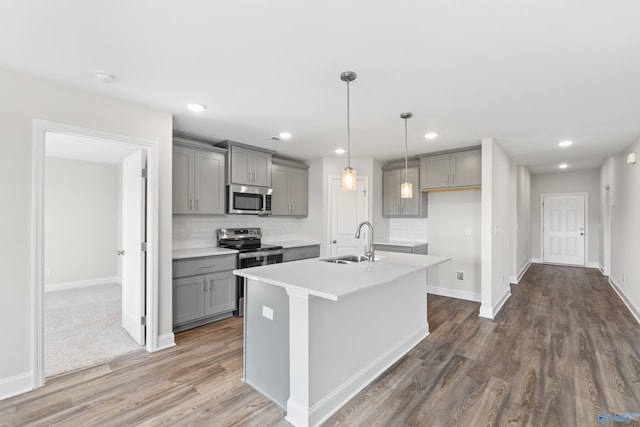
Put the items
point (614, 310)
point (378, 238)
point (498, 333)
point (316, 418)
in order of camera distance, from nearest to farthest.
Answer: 1. point (316, 418)
2. point (498, 333)
3. point (614, 310)
4. point (378, 238)

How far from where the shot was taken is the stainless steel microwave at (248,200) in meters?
4.23

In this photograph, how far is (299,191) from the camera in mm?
5301

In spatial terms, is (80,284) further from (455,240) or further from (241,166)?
(455,240)

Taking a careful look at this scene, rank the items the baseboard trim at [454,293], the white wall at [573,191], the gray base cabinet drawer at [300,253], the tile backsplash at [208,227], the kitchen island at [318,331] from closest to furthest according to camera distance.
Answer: the kitchen island at [318,331], the tile backsplash at [208,227], the gray base cabinet drawer at [300,253], the baseboard trim at [454,293], the white wall at [573,191]

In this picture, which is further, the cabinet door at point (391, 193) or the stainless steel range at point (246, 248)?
the cabinet door at point (391, 193)

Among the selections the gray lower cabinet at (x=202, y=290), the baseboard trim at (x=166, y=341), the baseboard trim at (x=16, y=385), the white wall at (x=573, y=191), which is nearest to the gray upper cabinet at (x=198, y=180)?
the gray lower cabinet at (x=202, y=290)

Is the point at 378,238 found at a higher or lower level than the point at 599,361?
higher

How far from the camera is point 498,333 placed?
350cm

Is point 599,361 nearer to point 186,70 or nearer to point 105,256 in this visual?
point 186,70

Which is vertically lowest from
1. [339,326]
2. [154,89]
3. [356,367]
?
[356,367]

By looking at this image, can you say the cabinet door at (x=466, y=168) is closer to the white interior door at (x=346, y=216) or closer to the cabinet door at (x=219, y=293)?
the white interior door at (x=346, y=216)

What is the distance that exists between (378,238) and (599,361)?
330 cm

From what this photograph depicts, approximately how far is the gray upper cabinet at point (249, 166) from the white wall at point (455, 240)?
291 cm

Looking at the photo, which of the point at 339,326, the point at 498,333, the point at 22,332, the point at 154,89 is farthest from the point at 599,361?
the point at 22,332
